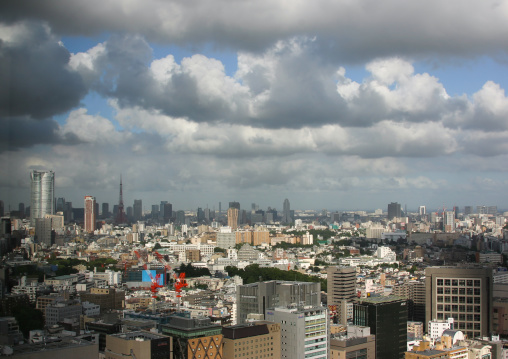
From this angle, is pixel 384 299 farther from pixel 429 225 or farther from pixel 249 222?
pixel 249 222

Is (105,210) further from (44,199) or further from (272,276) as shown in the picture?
(272,276)

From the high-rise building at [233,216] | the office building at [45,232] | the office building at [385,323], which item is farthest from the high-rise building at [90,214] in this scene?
the office building at [385,323]

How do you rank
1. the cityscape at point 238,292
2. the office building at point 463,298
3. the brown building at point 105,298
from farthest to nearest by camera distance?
the brown building at point 105,298 < the office building at point 463,298 < the cityscape at point 238,292

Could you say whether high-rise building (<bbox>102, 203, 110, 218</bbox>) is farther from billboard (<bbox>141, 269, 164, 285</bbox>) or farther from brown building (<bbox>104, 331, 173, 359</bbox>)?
brown building (<bbox>104, 331, 173, 359</bbox>)

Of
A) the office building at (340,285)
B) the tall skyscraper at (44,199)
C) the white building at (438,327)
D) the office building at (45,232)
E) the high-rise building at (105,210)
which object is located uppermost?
the tall skyscraper at (44,199)

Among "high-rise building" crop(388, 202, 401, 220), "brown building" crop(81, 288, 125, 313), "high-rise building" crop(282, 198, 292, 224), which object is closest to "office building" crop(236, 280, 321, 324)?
"brown building" crop(81, 288, 125, 313)

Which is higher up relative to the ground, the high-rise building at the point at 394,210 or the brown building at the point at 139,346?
the high-rise building at the point at 394,210

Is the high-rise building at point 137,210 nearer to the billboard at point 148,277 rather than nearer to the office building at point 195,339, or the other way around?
the billboard at point 148,277

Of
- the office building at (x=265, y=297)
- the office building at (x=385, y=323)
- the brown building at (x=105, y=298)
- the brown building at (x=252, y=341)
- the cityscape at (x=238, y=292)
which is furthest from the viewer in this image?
the brown building at (x=105, y=298)
